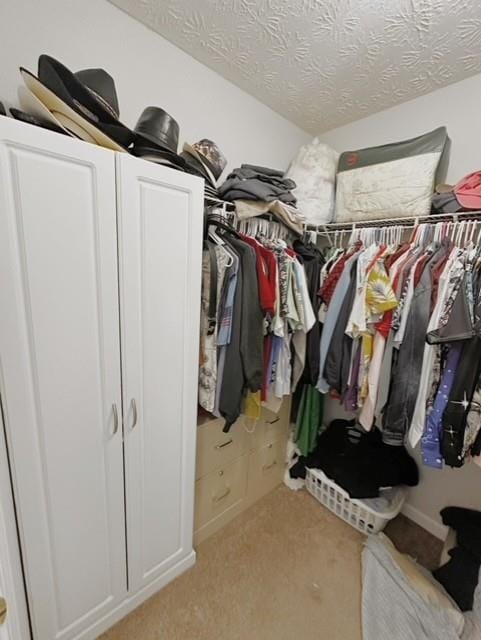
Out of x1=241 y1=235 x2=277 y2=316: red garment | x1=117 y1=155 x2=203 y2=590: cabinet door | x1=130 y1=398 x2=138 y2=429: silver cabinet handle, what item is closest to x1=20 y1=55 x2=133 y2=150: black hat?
x1=117 y1=155 x2=203 y2=590: cabinet door

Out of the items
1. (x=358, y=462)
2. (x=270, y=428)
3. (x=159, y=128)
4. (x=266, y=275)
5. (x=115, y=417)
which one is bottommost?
(x=358, y=462)

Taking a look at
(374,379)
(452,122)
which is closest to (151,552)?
(374,379)

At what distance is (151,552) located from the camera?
131 cm

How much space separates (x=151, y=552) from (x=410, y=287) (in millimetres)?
1680

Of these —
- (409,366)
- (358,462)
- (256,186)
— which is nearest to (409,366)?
(409,366)

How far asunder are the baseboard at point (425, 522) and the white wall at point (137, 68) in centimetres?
249

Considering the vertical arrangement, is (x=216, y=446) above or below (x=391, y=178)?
below

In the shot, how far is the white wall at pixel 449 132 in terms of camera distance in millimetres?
1538

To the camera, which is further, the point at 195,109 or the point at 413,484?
the point at 413,484

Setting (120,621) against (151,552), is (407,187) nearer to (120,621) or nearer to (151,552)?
(151,552)

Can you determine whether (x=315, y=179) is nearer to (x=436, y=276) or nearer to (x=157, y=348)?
(x=436, y=276)

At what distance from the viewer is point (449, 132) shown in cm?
161

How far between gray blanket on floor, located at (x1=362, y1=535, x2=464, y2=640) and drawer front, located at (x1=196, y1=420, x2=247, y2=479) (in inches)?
34.8

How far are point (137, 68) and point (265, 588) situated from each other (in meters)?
2.59
